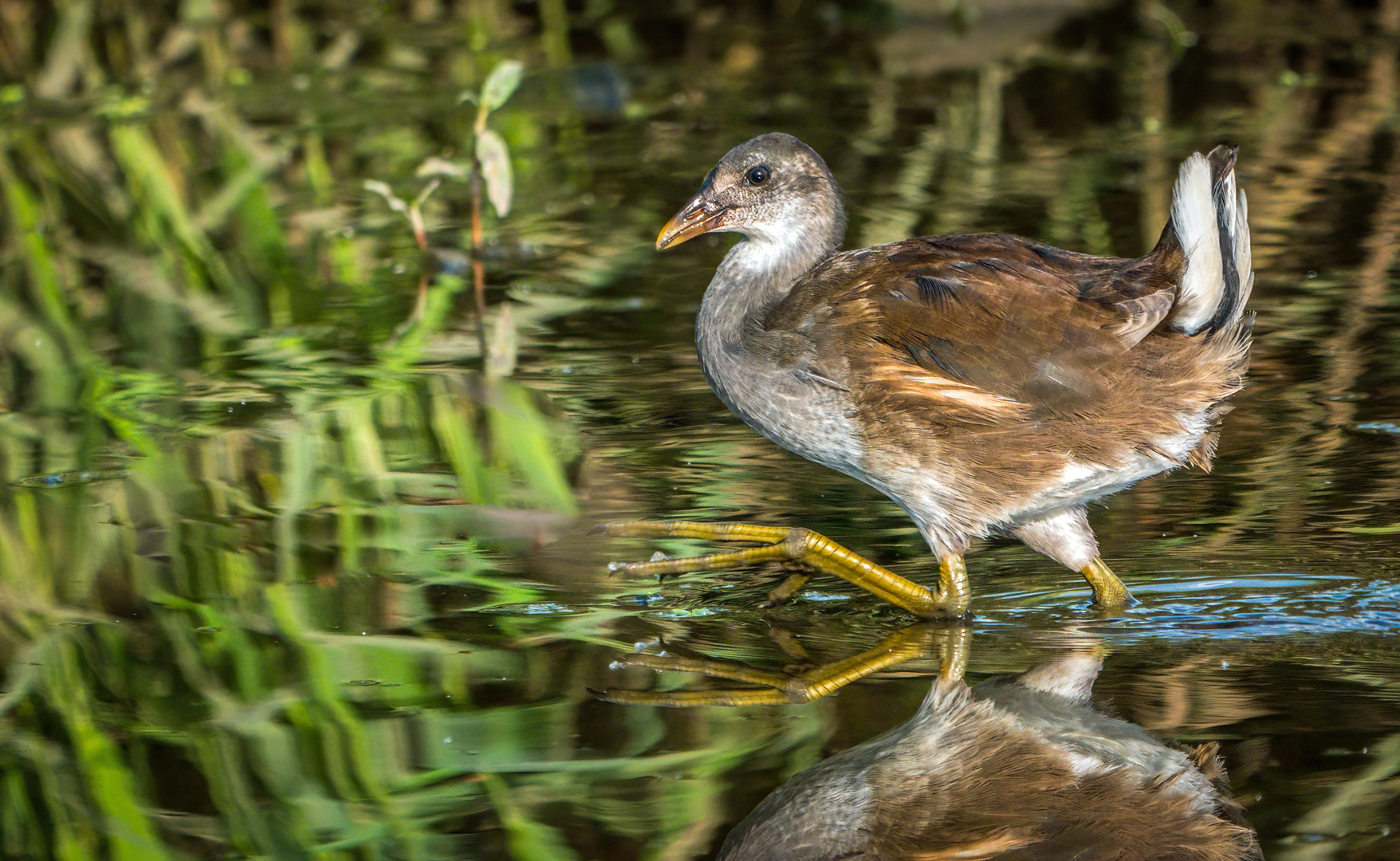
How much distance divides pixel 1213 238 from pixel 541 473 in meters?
2.01

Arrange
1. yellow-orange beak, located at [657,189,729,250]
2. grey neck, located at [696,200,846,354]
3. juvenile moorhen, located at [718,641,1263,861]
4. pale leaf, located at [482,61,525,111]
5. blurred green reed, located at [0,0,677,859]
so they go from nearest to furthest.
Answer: juvenile moorhen, located at [718,641,1263,861]
blurred green reed, located at [0,0,677,859]
grey neck, located at [696,200,846,354]
yellow-orange beak, located at [657,189,729,250]
pale leaf, located at [482,61,525,111]

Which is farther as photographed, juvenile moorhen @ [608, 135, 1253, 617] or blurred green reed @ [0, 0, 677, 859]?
juvenile moorhen @ [608, 135, 1253, 617]

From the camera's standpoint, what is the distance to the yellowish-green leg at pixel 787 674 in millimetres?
3465

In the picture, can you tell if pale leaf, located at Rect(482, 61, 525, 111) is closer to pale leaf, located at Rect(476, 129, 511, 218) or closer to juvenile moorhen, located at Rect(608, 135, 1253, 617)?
pale leaf, located at Rect(476, 129, 511, 218)

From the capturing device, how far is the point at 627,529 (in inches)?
170

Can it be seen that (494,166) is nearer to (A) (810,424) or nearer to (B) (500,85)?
(B) (500,85)

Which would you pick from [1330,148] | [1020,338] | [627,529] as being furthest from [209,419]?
[1330,148]

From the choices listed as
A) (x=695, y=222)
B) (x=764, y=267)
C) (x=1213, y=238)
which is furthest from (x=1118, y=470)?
(x=695, y=222)

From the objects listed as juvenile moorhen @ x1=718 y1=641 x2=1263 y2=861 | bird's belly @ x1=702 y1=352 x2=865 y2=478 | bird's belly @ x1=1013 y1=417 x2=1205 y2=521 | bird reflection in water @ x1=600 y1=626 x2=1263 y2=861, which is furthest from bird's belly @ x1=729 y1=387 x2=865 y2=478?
juvenile moorhen @ x1=718 y1=641 x2=1263 y2=861

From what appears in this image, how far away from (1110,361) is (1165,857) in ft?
4.41

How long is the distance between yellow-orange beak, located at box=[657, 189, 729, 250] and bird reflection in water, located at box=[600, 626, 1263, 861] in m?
1.51

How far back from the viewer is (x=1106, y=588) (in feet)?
12.8

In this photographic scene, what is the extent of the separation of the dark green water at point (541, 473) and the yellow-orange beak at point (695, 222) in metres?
0.67

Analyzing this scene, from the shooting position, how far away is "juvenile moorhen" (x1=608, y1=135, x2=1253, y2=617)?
12.5 ft
